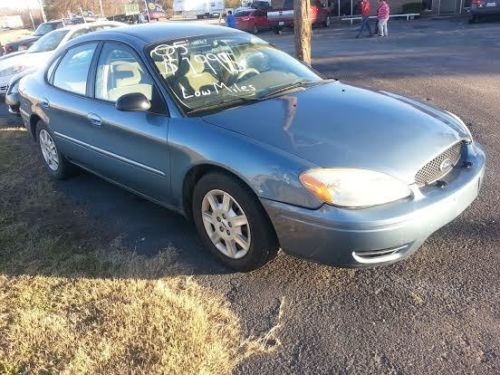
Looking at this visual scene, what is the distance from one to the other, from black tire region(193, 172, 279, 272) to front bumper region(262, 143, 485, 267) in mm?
96

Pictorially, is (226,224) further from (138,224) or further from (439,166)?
(439,166)

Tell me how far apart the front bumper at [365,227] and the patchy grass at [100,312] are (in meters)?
0.62

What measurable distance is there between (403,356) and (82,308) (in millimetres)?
1894

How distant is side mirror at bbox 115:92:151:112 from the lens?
3.31 meters

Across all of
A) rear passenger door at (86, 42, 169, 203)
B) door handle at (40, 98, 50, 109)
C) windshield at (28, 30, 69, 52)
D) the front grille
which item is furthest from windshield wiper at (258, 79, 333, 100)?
windshield at (28, 30, 69, 52)

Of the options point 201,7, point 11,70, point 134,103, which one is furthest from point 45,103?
point 201,7

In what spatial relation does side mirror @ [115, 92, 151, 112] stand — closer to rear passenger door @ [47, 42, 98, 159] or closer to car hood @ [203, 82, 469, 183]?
car hood @ [203, 82, 469, 183]

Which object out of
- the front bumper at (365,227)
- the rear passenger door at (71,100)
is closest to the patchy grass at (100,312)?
the front bumper at (365,227)

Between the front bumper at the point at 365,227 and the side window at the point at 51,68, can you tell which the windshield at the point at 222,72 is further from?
the side window at the point at 51,68

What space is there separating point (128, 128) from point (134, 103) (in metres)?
0.33

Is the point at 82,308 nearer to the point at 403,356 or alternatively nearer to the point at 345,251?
the point at 345,251

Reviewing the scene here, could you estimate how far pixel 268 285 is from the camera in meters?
3.04

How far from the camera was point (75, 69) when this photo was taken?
4.46 m

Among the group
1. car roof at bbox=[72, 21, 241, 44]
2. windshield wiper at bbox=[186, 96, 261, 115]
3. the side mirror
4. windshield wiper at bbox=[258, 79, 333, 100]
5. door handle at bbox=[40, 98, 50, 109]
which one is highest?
car roof at bbox=[72, 21, 241, 44]
